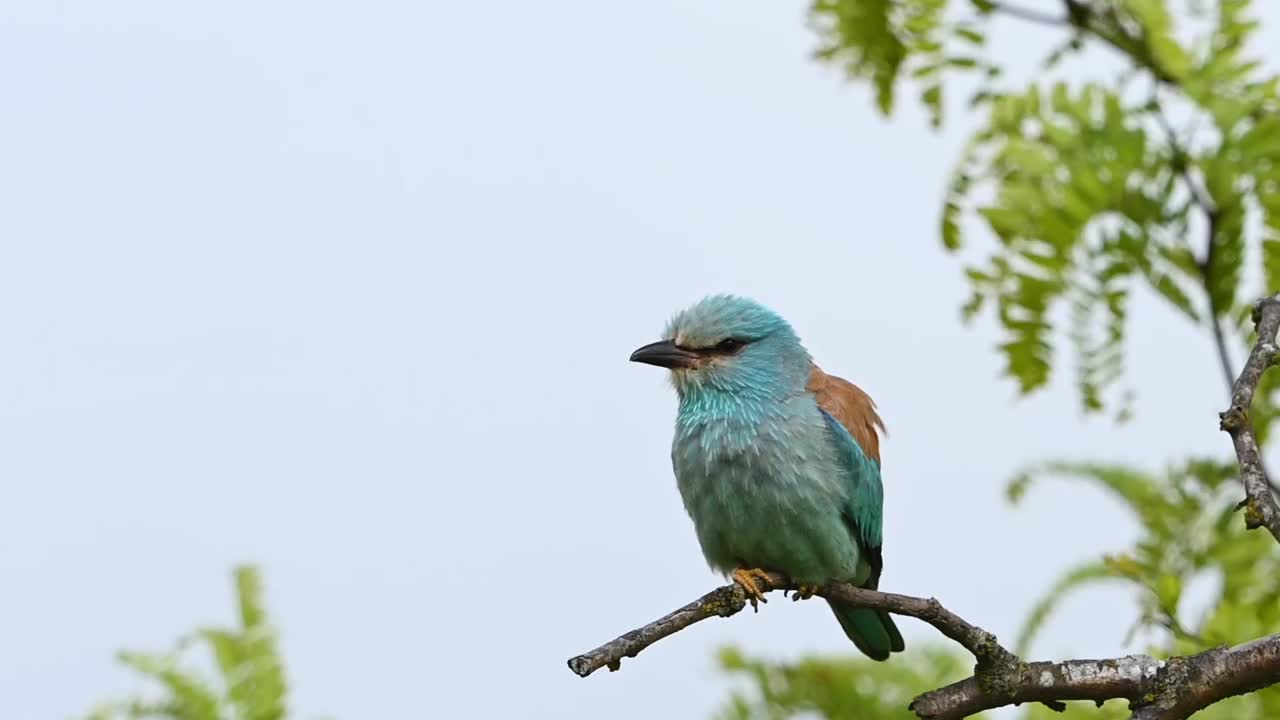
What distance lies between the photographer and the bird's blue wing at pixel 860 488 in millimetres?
5500

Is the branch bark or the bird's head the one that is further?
the bird's head

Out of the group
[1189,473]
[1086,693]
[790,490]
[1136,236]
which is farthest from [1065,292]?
[1086,693]

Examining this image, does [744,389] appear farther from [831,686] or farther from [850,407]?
[831,686]

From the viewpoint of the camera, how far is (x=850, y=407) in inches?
225

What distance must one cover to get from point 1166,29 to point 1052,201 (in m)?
0.72

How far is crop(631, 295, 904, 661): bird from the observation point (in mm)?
5270

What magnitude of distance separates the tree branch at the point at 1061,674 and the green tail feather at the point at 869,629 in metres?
2.61

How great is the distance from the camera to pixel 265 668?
611 centimetres

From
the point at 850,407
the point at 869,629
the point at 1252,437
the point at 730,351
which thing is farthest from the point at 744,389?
the point at 1252,437

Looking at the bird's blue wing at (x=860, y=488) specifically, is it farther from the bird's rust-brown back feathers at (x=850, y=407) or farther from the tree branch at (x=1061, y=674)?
the tree branch at (x=1061, y=674)

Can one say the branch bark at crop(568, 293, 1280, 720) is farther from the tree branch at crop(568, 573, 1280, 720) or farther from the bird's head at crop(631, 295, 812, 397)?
the bird's head at crop(631, 295, 812, 397)

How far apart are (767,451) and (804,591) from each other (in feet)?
1.51

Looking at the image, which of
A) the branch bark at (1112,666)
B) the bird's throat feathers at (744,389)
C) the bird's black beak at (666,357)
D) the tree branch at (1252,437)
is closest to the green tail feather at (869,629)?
the bird's throat feathers at (744,389)

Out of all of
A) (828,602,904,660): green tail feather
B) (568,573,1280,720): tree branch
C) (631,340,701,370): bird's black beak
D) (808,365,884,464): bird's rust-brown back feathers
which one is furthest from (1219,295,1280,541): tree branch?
(828,602,904,660): green tail feather
